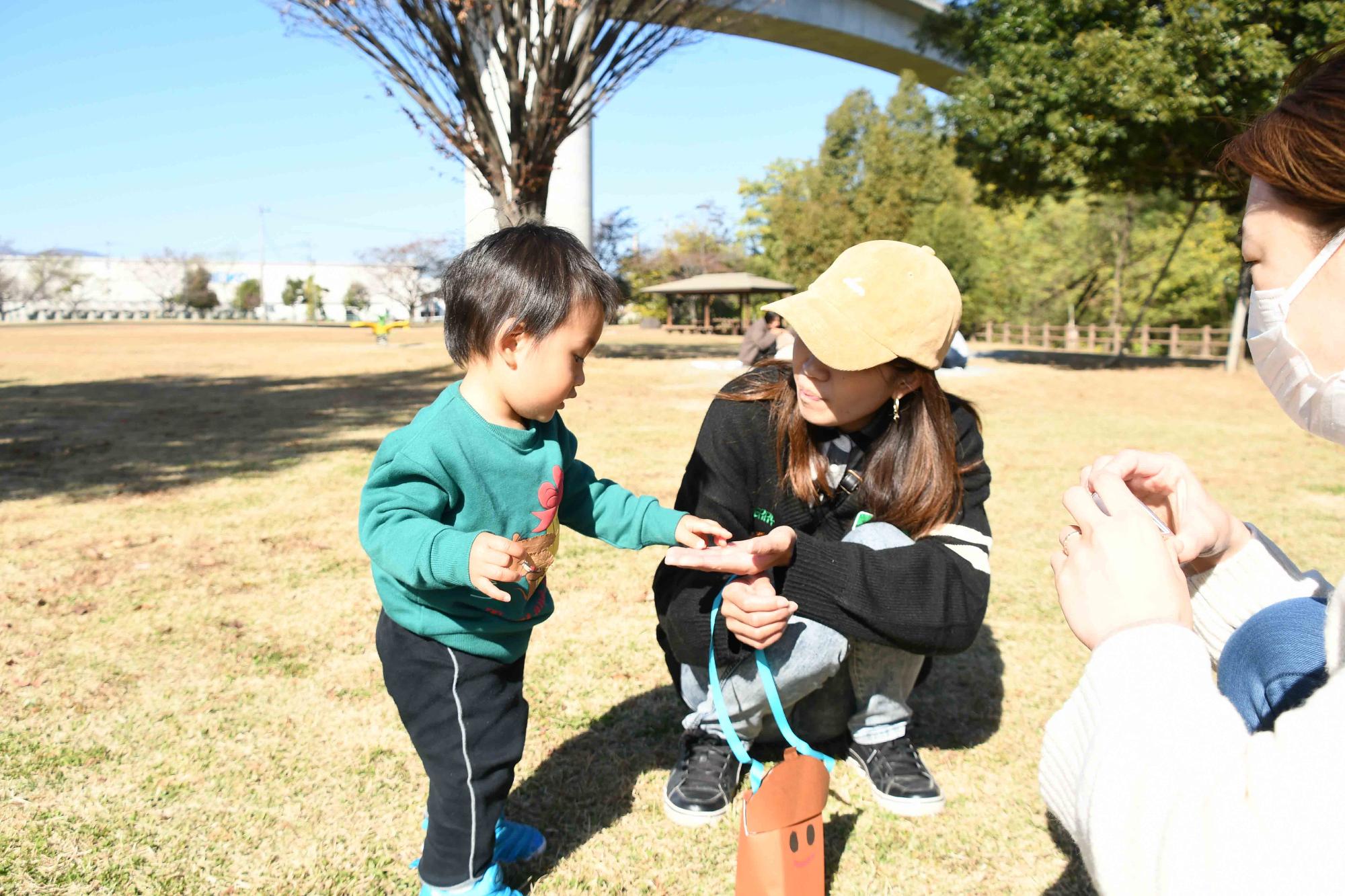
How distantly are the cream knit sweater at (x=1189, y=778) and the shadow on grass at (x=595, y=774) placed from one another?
1301 millimetres

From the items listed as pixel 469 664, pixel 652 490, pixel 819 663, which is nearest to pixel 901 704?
pixel 819 663

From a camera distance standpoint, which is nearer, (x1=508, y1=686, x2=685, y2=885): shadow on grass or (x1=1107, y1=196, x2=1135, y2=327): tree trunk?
(x1=508, y1=686, x2=685, y2=885): shadow on grass

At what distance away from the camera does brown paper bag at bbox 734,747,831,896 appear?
176 cm

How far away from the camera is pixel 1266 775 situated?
933 mm

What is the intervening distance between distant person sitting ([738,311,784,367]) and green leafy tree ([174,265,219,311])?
7222cm

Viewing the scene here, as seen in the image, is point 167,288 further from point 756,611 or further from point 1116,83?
point 756,611

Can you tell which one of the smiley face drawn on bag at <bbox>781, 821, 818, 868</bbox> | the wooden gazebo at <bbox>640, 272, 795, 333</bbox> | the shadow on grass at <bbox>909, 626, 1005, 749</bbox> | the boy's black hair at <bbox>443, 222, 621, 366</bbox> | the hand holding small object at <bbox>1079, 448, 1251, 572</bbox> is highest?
the wooden gazebo at <bbox>640, 272, 795, 333</bbox>

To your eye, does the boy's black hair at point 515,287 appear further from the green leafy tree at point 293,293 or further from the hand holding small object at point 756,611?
the green leafy tree at point 293,293

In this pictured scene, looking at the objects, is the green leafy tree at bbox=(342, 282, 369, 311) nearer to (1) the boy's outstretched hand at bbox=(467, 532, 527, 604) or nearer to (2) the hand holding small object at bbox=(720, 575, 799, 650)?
(2) the hand holding small object at bbox=(720, 575, 799, 650)

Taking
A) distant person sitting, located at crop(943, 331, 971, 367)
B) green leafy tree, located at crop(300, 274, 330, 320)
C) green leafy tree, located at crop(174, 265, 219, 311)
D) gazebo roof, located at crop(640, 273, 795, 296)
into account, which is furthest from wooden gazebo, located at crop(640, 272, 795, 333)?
green leafy tree, located at crop(174, 265, 219, 311)

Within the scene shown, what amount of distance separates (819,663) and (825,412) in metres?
0.60

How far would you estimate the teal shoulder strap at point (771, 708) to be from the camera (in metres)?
1.90

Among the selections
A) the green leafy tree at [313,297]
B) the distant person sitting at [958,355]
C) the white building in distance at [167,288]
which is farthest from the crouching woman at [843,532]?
the green leafy tree at [313,297]

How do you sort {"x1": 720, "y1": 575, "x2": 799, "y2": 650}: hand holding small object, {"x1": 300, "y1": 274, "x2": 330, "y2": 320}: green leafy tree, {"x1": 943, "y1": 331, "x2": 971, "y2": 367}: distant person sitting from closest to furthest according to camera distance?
{"x1": 720, "y1": 575, "x2": 799, "y2": 650}: hand holding small object
{"x1": 943, "y1": 331, "x2": 971, "y2": 367}: distant person sitting
{"x1": 300, "y1": 274, "x2": 330, "y2": 320}: green leafy tree
